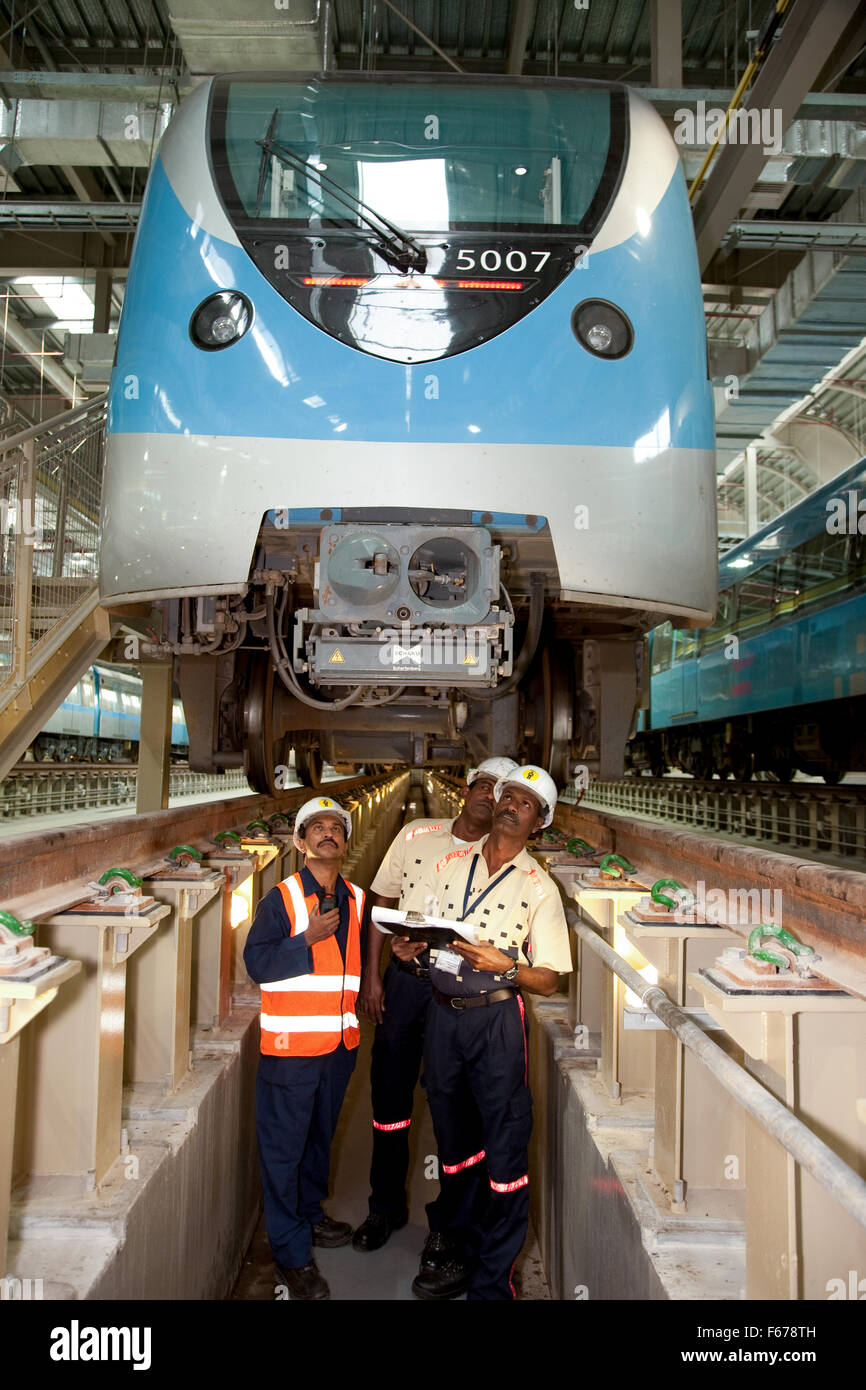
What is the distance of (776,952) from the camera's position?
2.15 meters

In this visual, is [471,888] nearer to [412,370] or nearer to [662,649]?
[412,370]

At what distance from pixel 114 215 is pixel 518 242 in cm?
717

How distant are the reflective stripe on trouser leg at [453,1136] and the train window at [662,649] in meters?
13.9

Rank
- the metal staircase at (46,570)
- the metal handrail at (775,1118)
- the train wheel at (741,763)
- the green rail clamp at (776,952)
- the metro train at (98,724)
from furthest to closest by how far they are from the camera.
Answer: the metro train at (98,724) → the train wheel at (741,763) → the metal staircase at (46,570) → the green rail clamp at (776,952) → the metal handrail at (775,1118)

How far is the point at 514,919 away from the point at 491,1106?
66cm

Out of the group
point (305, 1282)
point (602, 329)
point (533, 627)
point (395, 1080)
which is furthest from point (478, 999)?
point (602, 329)

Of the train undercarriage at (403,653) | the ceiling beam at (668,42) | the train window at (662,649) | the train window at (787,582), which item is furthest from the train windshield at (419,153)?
the train window at (662,649)

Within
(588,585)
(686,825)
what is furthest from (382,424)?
(686,825)

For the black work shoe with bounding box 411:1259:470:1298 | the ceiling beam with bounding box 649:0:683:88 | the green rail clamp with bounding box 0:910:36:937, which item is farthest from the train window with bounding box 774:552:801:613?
the green rail clamp with bounding box 0:910:36:937

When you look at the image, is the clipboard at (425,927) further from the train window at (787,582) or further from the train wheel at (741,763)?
the train wheel at (741,763)

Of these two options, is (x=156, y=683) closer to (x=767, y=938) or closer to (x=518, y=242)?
(x=518, y=242)

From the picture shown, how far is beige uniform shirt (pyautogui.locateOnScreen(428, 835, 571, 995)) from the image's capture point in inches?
140

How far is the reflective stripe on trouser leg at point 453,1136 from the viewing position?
143 inches

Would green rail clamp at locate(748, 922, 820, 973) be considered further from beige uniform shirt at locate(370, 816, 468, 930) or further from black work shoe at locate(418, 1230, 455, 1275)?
black work shoe at locate(418, 1230, 455, 1275)
